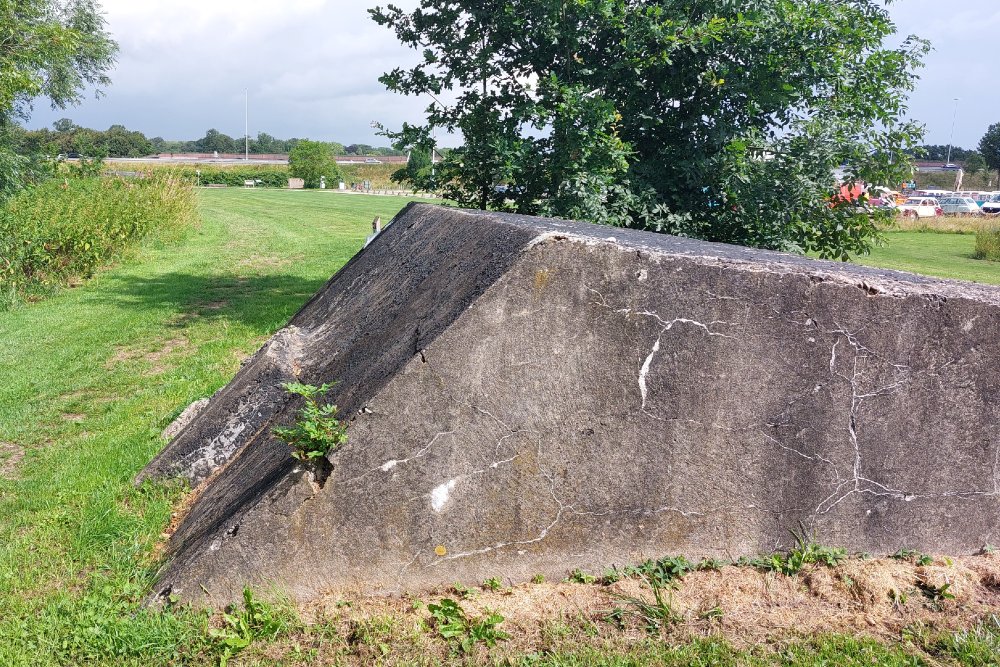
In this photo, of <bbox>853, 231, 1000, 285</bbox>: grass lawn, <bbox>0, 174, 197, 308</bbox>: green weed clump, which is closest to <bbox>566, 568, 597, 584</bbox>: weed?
<bbox>0, 174, 197, 308</bbox>: green weed clump

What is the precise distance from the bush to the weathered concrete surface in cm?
2145

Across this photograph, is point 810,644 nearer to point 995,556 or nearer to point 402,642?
point 995,556

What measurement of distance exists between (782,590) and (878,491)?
0.62 metres

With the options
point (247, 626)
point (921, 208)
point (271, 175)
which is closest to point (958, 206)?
point (921, 208)

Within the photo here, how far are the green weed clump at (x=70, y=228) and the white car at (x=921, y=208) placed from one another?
3242 centimetres

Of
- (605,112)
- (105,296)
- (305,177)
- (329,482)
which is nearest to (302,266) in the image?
(105,296)

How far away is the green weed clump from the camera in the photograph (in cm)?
1205

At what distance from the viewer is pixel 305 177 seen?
73125 mm

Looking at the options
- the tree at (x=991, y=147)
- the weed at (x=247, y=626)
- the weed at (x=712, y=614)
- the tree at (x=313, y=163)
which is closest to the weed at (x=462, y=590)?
the weed at (x=247, y=626)

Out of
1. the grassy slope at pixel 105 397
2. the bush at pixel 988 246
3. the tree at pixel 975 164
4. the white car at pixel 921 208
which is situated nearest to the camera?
the grassy slope at pixel 105 397

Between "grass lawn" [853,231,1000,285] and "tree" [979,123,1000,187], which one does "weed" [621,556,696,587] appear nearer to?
"grass lawn" [853,231,1000,285]

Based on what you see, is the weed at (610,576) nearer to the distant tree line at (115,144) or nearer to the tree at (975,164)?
the distant tree line at (115,144)

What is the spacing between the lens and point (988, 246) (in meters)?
→ 22.3

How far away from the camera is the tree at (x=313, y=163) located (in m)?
72.4
